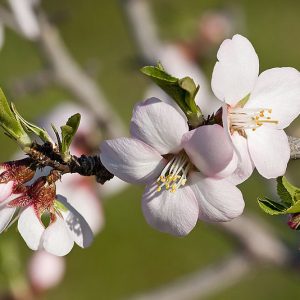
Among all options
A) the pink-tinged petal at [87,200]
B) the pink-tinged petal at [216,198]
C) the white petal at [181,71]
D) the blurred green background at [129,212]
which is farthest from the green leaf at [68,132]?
the blurred green background at [129,212]

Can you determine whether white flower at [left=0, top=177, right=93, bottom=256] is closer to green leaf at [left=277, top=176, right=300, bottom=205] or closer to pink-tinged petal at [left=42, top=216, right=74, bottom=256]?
pink-tinged petal at [left=42, top=216, right=74, bottom=256]

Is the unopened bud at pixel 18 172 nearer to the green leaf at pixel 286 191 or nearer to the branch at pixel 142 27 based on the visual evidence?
the green leaf at pixel 286 191

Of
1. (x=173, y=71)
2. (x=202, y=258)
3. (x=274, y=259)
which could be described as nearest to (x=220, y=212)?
(x=274, y=259)

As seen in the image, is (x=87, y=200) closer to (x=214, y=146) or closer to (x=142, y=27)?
(x=142, y=27)

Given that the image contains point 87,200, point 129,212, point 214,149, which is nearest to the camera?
point 214,149

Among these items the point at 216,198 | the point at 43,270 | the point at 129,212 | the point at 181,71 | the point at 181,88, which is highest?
the point at 181,88

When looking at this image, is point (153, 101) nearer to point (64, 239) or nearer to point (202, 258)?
point (64, 239)

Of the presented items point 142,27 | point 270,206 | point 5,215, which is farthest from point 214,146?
point 142,27
